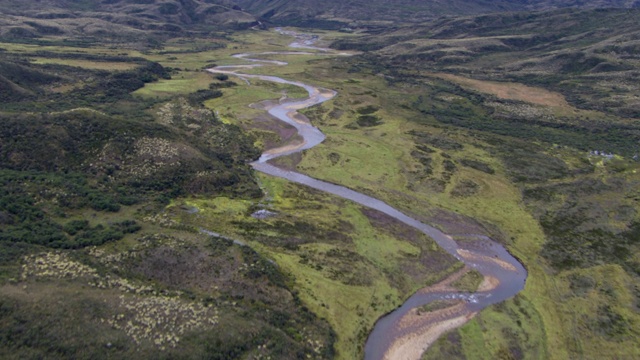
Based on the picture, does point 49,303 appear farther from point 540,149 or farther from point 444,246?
point 540,149

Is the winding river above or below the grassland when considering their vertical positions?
below

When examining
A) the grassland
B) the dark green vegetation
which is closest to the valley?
the dark green vegetation

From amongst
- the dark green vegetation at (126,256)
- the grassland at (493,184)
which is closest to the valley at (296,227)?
the dark green vegetation at (126,256)

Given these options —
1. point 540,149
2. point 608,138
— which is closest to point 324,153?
point 540,149

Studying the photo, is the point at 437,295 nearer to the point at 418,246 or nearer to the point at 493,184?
the point at 418,246

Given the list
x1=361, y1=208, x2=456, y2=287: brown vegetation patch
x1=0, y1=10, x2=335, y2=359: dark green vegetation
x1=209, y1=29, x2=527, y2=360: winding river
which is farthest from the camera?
x1=361, y1=208, x2=456, y2=287: brown vegetation patch

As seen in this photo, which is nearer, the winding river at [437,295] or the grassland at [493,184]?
the winding river at [437,295]

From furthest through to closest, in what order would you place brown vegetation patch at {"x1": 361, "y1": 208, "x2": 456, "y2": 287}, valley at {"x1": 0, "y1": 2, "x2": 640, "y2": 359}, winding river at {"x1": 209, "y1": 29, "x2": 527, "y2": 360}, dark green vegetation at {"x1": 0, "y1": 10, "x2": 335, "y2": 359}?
brown vegetation patch at {"x1": 361, "y1": 208, "x2": 456, "y2": 287} → winding river at {"x1": 209, "y1": 29, "x2": 527, "y2": 360} → valley at {"x1": 0, "y1": 2, "x2": 640, "y2": 359} → dark green vegetation at {"x1": 0, "y1": 10, "x2": 335, "y2": 359}

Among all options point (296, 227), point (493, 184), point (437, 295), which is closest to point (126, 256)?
point (296, 227)

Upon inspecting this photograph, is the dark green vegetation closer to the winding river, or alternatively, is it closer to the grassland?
the winding river

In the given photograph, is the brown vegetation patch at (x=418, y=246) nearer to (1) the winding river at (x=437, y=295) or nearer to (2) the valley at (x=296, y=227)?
(2) the valley at (x=296, y=227)

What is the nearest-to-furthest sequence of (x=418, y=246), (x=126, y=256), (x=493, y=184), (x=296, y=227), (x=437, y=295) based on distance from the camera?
(x=126, y=256)
(x=437, y=295)
(x=418, y=246)
(x=296, y=227)
(x=493, y=184)
